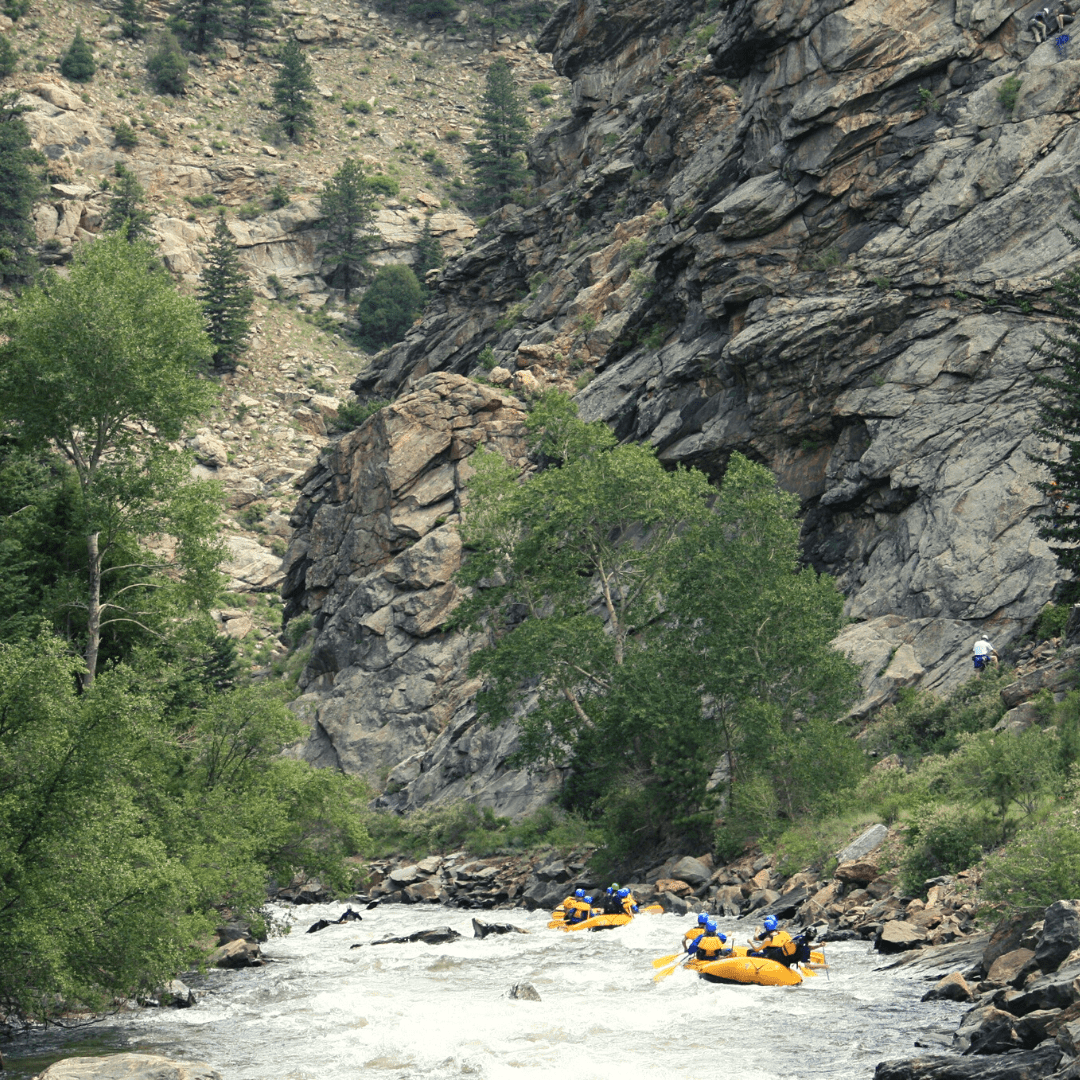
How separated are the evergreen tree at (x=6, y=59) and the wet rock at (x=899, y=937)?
322 feet

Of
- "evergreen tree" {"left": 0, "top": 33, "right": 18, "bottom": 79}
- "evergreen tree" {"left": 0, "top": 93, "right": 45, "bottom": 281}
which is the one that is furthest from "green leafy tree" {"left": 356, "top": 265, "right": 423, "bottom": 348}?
"evergreen tree" {"left": 0, "top": 33, "right": 18, "bottom": 79}

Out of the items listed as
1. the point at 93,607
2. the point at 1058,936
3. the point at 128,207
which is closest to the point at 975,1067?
the point at 1058,936

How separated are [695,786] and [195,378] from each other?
1851cm

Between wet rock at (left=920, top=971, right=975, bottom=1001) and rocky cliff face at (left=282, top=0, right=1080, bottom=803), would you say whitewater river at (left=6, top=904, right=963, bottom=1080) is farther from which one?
rocky cliff face at (left=282, top=0, right=1080, bottom=803)

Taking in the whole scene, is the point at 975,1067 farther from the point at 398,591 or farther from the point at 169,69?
the point at 169,69

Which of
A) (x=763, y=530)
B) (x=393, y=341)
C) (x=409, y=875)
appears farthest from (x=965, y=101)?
(x=393, y=341)

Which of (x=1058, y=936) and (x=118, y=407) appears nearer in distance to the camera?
(x=1058, y=936)

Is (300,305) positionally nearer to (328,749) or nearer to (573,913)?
(328,749)

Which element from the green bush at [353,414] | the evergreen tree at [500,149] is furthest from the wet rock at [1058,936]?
the evergreen tree at [500,149]

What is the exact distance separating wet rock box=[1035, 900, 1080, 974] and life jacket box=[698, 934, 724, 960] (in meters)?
6.35

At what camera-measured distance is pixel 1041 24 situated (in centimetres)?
3856

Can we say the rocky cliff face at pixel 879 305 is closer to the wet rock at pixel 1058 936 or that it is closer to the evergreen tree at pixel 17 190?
the wet rock at pixel 1058 936

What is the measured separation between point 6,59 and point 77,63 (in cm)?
627

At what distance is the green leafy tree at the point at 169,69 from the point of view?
97.7 metres
